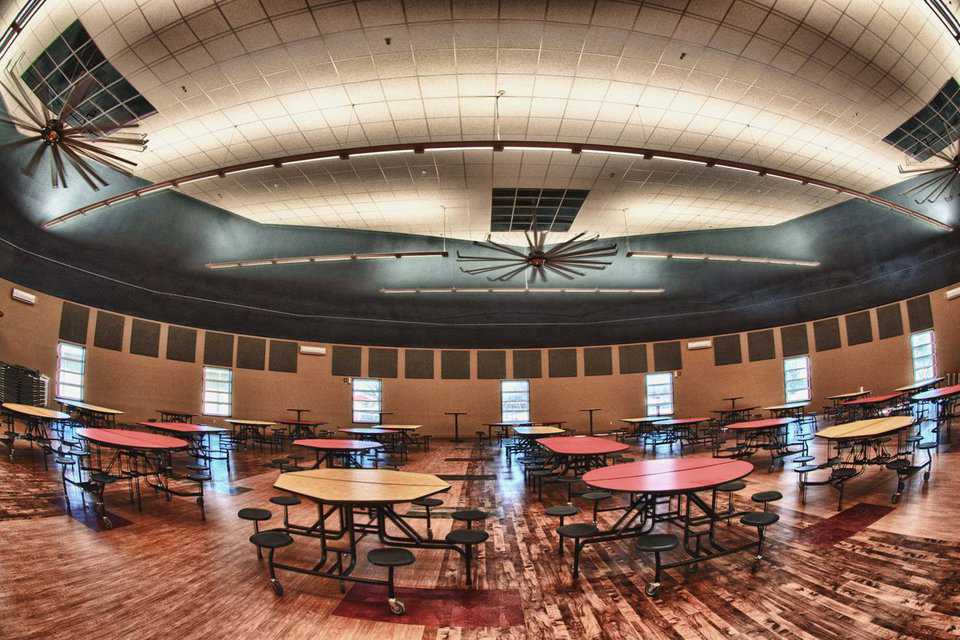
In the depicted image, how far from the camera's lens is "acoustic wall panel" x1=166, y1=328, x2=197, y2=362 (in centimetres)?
1246

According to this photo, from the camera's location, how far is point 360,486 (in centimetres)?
347

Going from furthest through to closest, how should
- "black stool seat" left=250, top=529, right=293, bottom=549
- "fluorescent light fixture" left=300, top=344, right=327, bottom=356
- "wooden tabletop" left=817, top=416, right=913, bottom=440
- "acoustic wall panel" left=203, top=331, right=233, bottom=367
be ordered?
"fluorescent light fixture" left=300, top=344, right=327, bottom=356
"acoustic wall panel" left=203, top=331, right=233, bottom=367
"wooden tabletop" left=817, top=416, right=913, bottom=440
"black stool seat" left=250, top=529, right=293, bottom=549

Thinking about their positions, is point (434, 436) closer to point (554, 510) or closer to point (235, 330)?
point (235, 330)

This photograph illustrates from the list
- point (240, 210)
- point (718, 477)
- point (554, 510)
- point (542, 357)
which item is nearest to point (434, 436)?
point (542, 357)

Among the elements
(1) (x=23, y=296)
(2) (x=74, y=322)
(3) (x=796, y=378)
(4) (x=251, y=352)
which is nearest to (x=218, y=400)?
(4) (x=251, y=352)

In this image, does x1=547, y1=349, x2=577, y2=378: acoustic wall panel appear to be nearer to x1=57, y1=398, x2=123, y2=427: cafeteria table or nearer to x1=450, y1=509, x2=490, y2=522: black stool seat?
x1=57, y1=398, x2=123, y2=427: cafeteria table

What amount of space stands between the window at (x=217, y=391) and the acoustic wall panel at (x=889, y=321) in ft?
59.4

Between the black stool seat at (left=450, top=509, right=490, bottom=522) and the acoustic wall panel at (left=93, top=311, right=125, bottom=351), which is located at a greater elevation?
the acoustic wall panel at (left=93, top=311, right=125, bottom=351)

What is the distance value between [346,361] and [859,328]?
49.3 ft

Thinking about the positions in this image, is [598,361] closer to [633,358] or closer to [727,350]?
[633,358]

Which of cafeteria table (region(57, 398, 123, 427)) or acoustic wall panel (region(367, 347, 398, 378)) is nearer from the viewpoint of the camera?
cafeteria table (region(57, 398, 123, 427))

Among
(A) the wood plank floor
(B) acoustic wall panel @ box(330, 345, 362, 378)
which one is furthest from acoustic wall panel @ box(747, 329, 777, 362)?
(B) acoustic wall panel @ box(330, 345, 362, 378)

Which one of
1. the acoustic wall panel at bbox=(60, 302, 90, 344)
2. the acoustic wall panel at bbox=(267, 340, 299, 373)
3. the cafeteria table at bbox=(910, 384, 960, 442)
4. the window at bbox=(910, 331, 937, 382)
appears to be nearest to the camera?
the cafeteria table at bbox=(910, 384, 960, 442)

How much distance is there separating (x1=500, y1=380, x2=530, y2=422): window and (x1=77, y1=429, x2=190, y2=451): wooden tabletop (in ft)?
37.0
